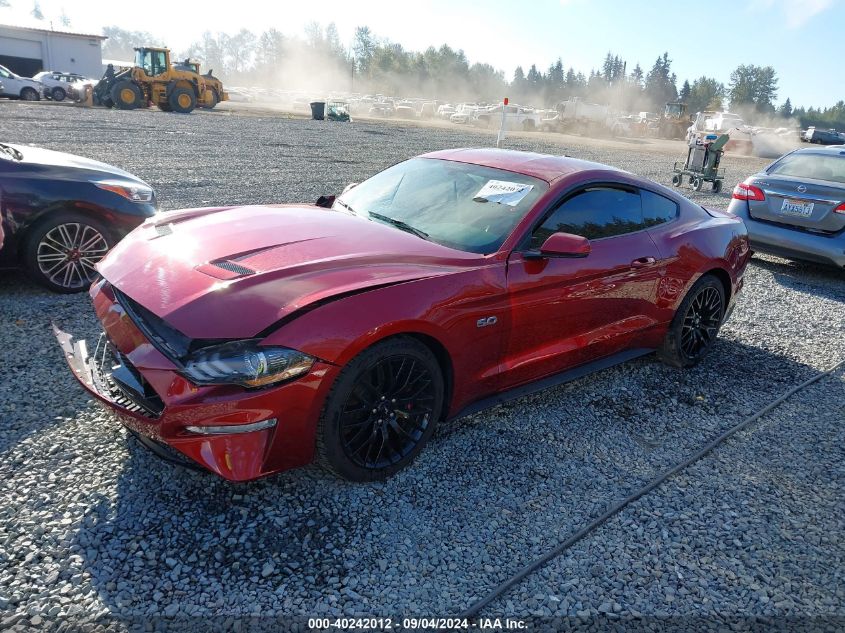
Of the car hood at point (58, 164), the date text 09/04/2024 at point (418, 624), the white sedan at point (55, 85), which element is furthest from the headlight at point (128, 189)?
the white sedan at point (55, 85)

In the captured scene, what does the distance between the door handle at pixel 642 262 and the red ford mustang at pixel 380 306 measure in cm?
1

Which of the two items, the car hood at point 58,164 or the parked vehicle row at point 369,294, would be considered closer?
the parked vehicle row at point 369,294

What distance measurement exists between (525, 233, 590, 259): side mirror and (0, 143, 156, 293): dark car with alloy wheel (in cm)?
380

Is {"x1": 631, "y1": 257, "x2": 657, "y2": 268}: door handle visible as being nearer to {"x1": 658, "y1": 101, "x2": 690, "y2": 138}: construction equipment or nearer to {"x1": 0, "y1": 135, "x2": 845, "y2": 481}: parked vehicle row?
{"x1": 0, "y1": 135, "x2": 845, "y2": 481}: parked vehicle row

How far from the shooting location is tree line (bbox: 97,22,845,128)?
100m

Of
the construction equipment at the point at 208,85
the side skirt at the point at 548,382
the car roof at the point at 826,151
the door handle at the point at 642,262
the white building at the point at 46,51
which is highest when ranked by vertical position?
the white building at the point at 46,51

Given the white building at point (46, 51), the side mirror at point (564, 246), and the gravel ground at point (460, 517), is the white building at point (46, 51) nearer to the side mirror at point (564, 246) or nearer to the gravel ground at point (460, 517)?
the gravel ground at point (460, 517)

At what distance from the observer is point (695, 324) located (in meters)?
4.94

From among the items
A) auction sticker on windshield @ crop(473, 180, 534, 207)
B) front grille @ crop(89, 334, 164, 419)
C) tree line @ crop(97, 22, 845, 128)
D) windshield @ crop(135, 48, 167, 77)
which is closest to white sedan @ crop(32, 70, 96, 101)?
windshield @ crop(135, 48, 167, 77)

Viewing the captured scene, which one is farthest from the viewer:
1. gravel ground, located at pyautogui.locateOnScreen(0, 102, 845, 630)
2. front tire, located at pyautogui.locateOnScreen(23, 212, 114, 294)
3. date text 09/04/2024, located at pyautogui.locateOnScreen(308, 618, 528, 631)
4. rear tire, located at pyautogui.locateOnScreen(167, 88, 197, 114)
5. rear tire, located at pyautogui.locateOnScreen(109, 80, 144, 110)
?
rear tire, located at pyautogui.locateOnScreen(167, 88, 197, 114)

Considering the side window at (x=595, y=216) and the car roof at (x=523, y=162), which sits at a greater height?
the car roof at (x=523, y=162)

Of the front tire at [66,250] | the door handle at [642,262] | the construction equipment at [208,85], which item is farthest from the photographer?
the construction equipment at [208,85]

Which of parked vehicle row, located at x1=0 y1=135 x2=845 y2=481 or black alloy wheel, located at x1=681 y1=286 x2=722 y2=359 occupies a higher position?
parked vehicle row, located at x1=0 y1=135 x2=845 y2=481

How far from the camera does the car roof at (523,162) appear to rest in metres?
4.00
